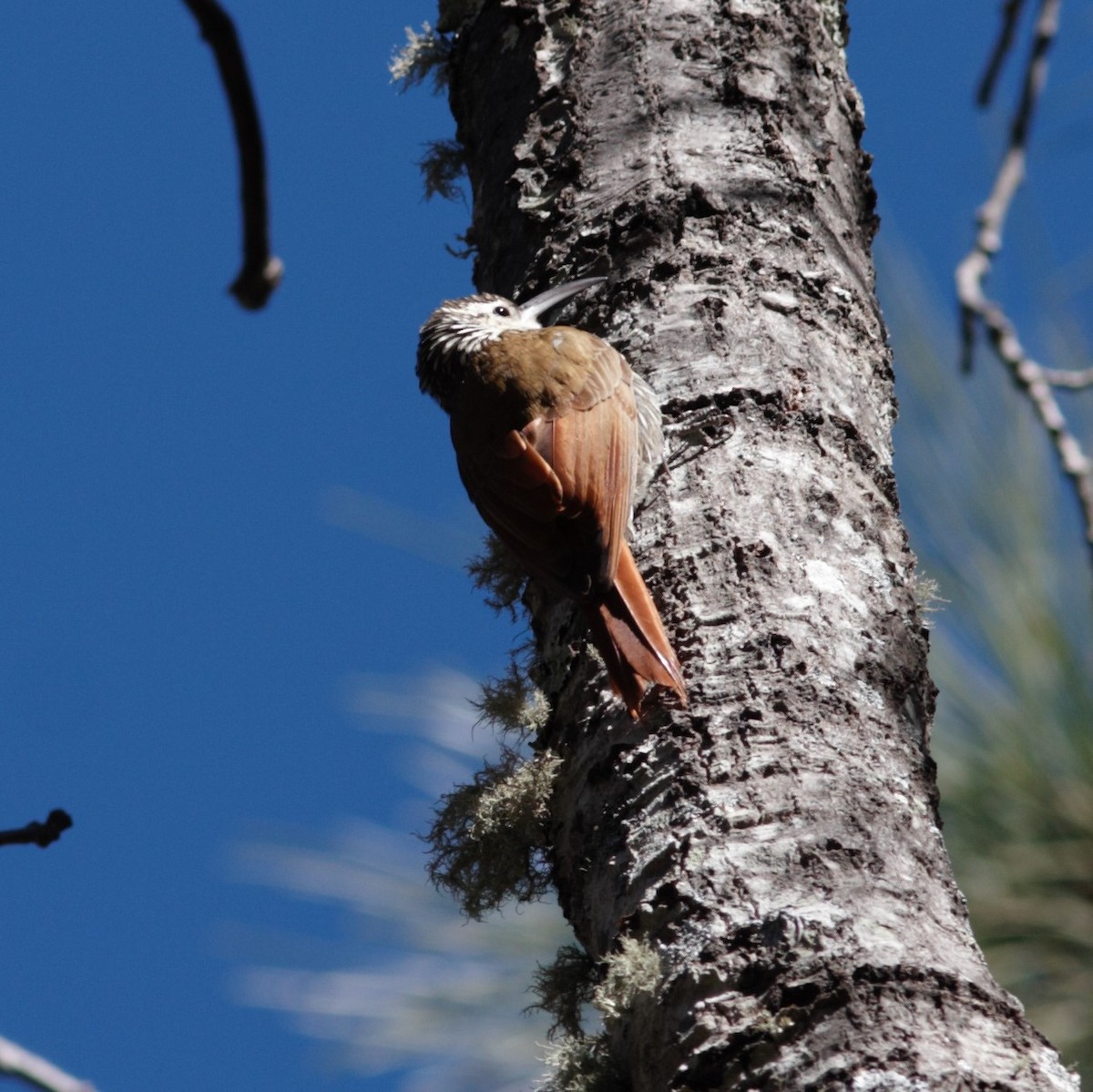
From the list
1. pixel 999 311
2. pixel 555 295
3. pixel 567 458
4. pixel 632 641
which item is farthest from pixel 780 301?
pixel 999 311

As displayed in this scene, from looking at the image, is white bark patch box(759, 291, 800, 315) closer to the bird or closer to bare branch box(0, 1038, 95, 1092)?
the bird

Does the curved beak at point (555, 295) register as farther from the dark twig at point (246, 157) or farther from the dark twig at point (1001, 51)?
the dark twig at point (246, 157)

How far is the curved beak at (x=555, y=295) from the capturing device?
10.8ft

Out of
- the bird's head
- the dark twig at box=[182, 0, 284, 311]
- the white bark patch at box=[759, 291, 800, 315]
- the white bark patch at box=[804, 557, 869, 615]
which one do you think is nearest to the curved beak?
the bird's head

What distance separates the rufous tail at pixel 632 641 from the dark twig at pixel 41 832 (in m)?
1.21

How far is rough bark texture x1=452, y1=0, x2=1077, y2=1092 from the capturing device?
2.00 metres

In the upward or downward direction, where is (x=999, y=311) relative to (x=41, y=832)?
upward

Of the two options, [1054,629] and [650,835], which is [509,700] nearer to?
[650,835]

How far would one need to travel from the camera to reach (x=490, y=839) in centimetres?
292

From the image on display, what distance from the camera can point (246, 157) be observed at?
1021 mm

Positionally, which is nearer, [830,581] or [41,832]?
[41,832]

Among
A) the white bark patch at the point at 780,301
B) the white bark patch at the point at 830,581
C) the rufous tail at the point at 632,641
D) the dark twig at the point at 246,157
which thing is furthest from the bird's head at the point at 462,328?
the dark twig at the point at 246,157

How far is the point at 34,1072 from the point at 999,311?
97 centimetres

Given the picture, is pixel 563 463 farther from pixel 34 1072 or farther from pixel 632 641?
pixel 34 1072
